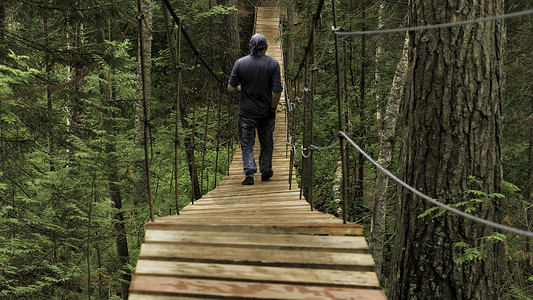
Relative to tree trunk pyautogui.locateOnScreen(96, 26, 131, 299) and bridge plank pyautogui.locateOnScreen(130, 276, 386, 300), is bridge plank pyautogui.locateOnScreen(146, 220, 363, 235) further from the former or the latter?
tree trunk pyautogui.locateOnScreen(96, 26, 131, 299)

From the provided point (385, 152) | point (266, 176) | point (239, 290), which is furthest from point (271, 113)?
point (239, 290)

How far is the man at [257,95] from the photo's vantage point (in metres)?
4.36

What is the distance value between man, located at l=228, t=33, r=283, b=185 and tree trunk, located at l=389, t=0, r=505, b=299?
6.53 feet

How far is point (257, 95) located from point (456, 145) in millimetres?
2366

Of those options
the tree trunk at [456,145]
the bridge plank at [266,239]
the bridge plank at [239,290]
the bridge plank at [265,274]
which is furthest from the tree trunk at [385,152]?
the bridge plank at [239,290]

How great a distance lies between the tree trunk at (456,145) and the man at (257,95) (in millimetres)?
1991

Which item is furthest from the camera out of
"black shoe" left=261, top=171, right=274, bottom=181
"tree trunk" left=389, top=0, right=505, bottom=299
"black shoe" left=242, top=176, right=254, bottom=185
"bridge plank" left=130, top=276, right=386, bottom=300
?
"black shoe" left=261, top=171, right=274, bottom=181

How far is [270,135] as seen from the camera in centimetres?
464

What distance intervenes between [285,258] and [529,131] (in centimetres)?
491

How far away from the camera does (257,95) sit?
443 centimetres

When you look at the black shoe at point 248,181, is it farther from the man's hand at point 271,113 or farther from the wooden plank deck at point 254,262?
the wooden plank deck at point 254,262

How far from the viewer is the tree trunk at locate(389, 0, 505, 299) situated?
247 cm

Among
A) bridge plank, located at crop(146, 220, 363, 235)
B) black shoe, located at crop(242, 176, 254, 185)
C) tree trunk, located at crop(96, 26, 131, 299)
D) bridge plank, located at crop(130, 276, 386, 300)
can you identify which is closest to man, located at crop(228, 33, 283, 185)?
black shoe, located at crop(242, 176, 254, 185)

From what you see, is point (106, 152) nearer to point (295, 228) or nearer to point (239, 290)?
point (295, 228)
